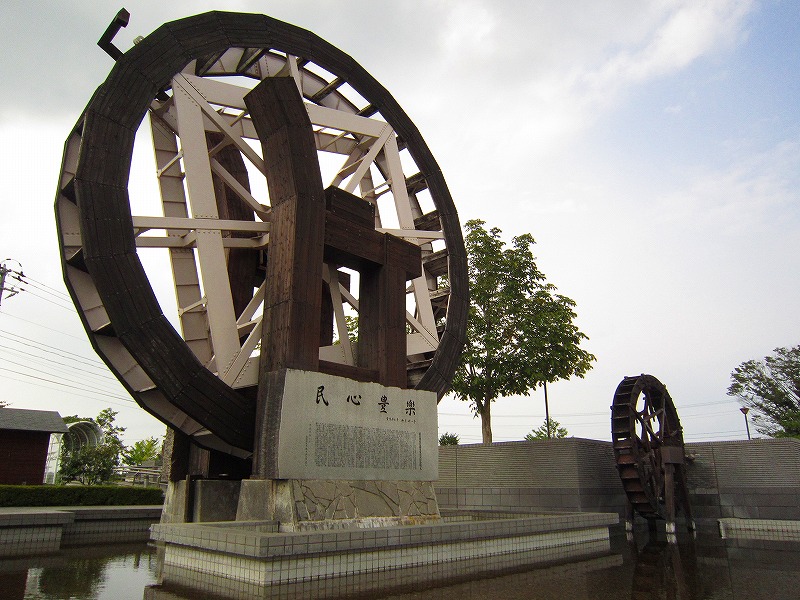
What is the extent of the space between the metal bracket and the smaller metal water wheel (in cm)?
1316

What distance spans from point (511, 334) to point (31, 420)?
16.5 m

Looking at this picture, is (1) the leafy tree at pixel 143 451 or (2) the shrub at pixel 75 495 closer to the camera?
(2) the shrub at pixel 75 495

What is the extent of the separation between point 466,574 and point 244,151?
7832mm

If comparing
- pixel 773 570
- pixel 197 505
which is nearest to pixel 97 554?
pixel 197 505

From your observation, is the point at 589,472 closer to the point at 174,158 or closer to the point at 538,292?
the point at 538,292

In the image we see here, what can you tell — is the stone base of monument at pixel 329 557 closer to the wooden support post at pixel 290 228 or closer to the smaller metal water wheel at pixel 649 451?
the wooden support post at pixel 290 228

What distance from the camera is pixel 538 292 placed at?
20594mm

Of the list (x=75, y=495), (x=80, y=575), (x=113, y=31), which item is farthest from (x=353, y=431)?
(x=75, y=495)

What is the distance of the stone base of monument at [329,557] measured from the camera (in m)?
6.28

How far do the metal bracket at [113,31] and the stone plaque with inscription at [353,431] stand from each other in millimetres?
6708

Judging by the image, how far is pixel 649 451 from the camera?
15.3 meters

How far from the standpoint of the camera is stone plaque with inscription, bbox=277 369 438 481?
8.83 metres

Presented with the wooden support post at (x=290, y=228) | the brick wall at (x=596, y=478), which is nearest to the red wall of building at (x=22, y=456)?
the brick wall at (x=596, y=478)

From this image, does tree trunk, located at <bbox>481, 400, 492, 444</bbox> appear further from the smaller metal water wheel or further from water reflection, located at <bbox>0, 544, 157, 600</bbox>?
water reflection, located at <bbox>0, 544, 157, 600</bbox>
